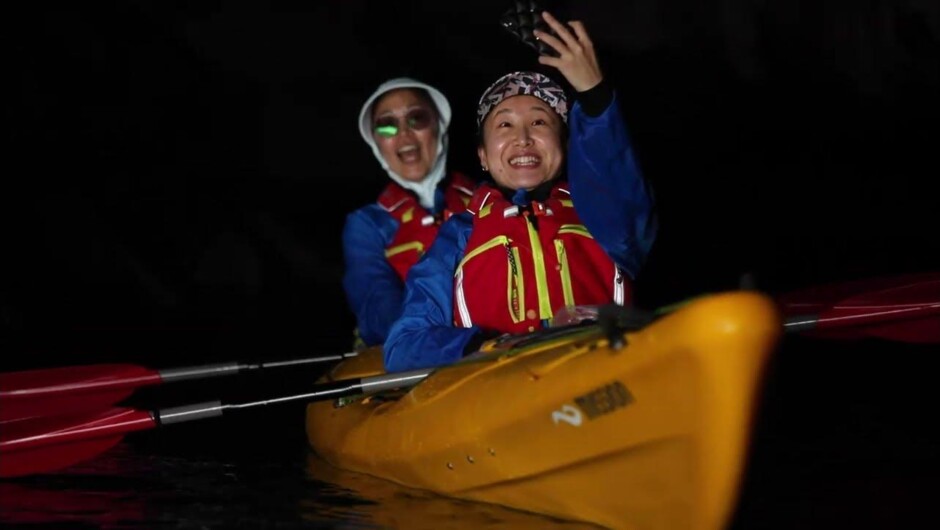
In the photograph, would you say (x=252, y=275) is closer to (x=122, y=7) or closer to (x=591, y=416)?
(x=122, y=7)

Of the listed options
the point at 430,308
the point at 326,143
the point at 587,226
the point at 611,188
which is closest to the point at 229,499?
the point at 430,308

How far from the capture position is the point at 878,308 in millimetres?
3178

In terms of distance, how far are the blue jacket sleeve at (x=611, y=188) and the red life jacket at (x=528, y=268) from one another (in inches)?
2.4

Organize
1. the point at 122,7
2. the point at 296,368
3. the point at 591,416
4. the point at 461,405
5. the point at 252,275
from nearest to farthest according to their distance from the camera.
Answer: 1. the point at 591,416
2. the point at 461,405
3. the point at 296,368
4. the point at 122,7
5. the point at 252,275

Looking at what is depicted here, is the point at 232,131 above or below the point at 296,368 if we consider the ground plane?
above

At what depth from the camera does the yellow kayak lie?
1882 millimetres

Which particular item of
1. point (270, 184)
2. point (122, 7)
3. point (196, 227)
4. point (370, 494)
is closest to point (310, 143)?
point (270, 184)

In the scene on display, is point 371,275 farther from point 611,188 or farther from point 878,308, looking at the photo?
point 878,308

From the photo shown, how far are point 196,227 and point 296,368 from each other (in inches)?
125

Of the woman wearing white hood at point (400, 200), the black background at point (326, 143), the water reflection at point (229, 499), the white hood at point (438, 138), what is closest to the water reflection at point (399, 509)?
the water reflection at point (229, 499)

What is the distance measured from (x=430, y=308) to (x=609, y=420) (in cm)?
87

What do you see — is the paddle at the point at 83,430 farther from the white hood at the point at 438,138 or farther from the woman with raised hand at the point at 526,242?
the white hood at the point at 438,138

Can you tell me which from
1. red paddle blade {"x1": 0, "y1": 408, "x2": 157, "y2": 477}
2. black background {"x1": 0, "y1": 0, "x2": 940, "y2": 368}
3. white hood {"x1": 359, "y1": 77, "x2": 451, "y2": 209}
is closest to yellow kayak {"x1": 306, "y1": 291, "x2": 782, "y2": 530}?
red paddle blade {"x1": 0, "y1": 408, "x2": 157, "y2": 477}

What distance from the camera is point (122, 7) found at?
28.7 feet
